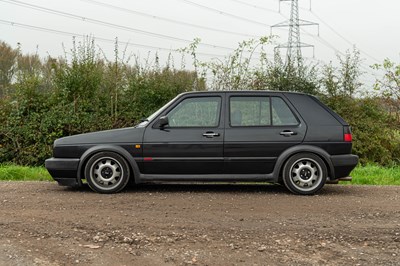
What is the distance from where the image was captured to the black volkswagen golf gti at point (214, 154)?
7.12 meters

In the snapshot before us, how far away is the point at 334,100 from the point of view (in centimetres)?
1312

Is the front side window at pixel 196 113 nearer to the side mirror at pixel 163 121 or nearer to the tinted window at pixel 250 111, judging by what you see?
the side mirror at pixel 163 121

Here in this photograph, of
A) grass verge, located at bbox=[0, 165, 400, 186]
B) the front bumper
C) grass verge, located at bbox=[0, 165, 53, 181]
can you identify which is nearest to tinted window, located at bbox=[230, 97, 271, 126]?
the front bumper

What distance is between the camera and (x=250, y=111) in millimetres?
7379

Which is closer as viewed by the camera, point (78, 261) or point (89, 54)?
point (78, 261)

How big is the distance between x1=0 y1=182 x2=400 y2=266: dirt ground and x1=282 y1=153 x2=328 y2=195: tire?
17 cm

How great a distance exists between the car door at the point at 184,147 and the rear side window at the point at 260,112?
297mm

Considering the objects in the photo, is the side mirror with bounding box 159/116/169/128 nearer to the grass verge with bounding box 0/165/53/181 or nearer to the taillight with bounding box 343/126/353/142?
the taillight with bounding box 343/126/353/142

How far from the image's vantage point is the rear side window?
7.30m

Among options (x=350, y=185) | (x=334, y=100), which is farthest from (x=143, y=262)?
(x=334, y=100)

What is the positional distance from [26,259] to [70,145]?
3.33m

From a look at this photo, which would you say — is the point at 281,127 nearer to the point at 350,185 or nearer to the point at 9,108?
the point at 350,185

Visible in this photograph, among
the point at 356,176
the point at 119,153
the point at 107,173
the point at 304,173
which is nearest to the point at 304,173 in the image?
the point at 304,173

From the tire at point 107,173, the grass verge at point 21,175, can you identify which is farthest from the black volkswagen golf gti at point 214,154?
the grass verge at point 21,175
